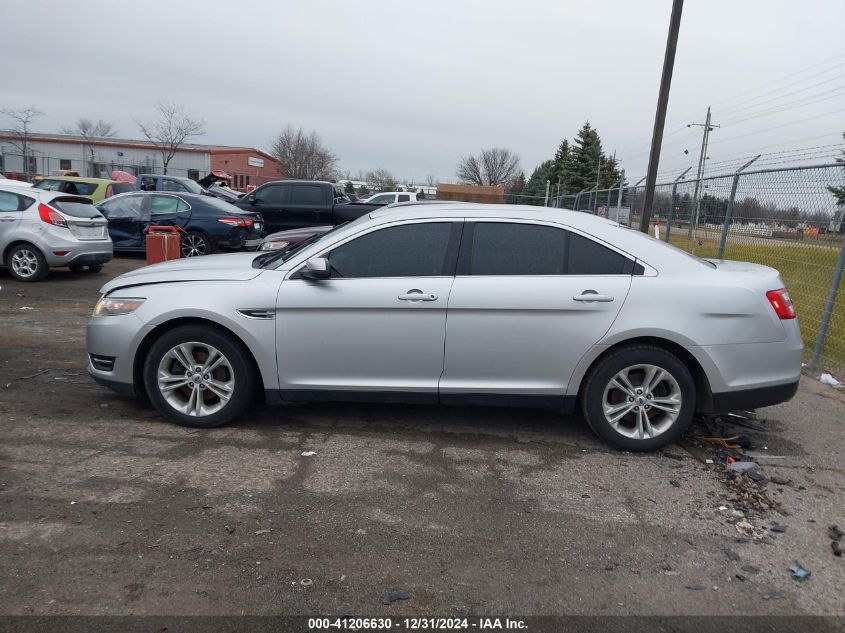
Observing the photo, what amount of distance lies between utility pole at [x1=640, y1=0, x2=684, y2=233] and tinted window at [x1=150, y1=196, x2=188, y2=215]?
9.22 metres

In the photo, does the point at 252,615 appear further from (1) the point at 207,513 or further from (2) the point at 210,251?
(2) the point at 210,251

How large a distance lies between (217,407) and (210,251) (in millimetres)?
9552

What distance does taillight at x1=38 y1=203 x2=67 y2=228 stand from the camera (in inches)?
408

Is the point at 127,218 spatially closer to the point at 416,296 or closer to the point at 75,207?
the point at 75,207

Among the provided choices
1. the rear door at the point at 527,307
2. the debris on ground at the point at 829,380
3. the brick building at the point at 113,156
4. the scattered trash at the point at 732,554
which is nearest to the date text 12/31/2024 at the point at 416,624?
the scattered trash at the point at 732,554

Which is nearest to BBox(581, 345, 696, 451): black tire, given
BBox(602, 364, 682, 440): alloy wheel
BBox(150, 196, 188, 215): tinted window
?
BBox(602, 364, 682, 440): alloy wheel

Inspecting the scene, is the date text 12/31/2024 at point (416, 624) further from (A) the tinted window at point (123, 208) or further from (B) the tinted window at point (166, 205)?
(A) the tinted window at point (123, 208)

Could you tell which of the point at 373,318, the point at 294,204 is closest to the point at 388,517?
the point at 373,318

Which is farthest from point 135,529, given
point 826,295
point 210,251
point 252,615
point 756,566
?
point 210,251

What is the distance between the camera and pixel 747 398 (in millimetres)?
4375

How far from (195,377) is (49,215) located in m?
7.59

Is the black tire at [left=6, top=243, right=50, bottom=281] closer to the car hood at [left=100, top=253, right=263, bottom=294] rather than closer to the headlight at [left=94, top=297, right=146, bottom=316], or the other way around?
the car hood at [left=100, top=253, right=263, bottom=294]

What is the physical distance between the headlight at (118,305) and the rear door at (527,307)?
226cm

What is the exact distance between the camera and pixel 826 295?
283 inches
